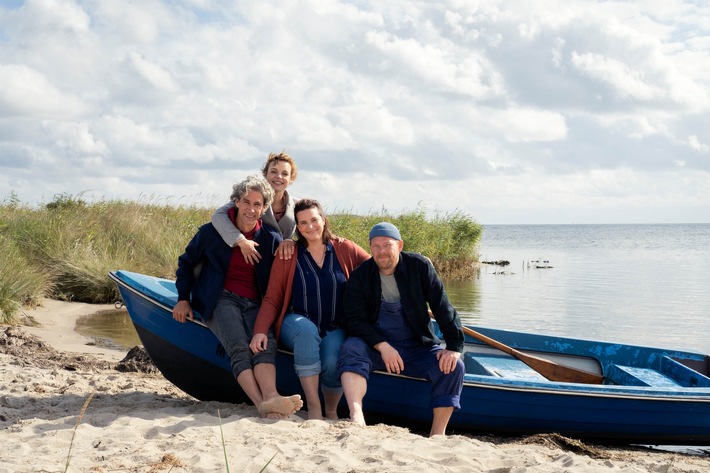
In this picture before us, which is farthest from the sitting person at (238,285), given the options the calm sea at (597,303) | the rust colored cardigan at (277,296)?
the calm sea at (597,303)

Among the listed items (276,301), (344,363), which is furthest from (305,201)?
(344,363)

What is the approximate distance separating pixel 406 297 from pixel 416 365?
0.48 metres

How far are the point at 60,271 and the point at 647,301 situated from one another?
39.0 ft

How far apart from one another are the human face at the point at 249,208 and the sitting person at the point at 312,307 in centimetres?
25

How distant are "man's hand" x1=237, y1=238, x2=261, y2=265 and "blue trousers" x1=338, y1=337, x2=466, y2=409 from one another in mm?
846

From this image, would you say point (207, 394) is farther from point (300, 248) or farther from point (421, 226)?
point (421, 226)

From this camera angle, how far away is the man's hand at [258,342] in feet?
15.6

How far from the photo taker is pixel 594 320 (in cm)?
1312

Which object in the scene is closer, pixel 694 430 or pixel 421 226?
pixel 694 430

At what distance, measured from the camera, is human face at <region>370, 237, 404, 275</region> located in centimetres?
471

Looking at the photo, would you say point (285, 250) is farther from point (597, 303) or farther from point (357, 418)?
point (597, 303)

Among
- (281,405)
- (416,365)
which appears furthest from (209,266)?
(416,365)

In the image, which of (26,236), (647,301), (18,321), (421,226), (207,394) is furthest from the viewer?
(421,226)

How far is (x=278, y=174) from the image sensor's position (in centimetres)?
547
